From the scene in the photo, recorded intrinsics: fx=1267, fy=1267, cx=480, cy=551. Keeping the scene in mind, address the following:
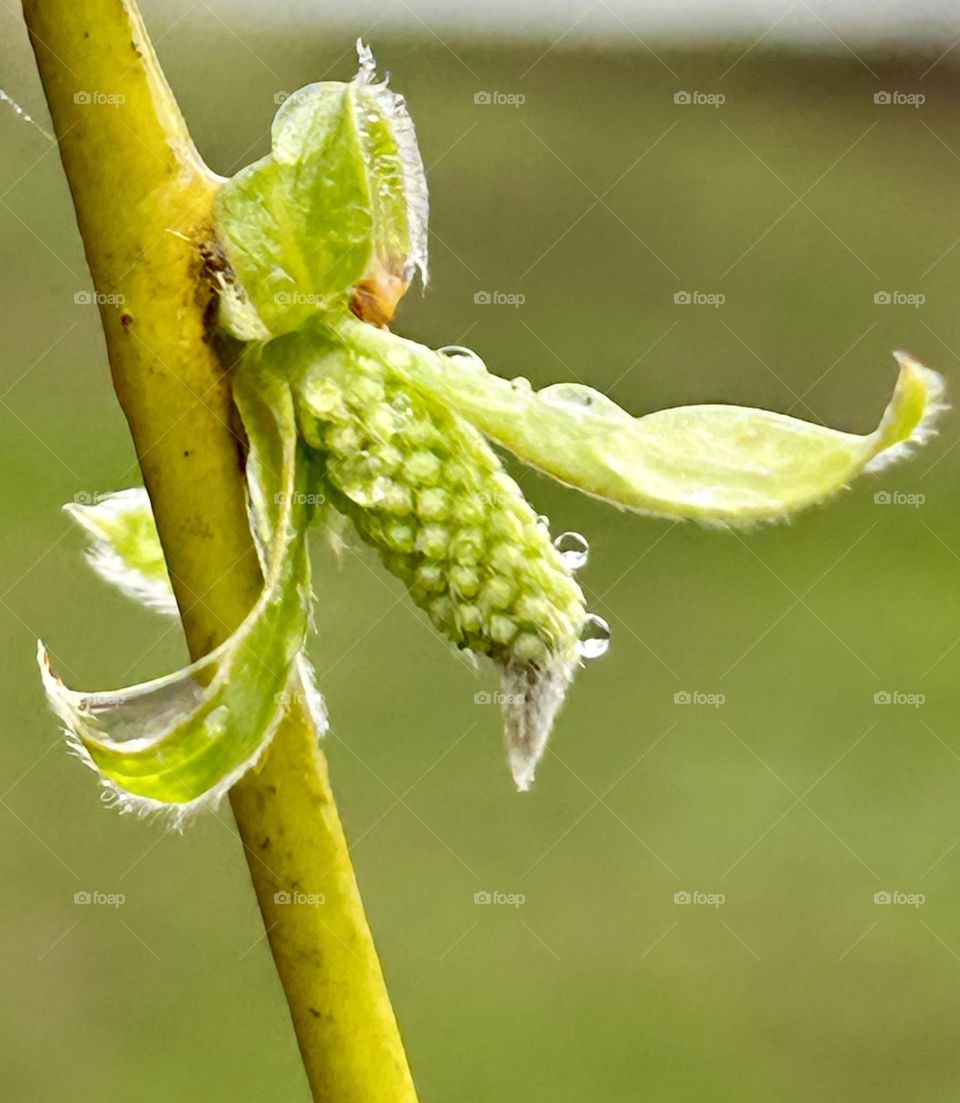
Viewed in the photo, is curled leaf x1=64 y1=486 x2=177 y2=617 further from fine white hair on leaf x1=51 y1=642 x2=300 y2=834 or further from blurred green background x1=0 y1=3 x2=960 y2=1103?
blurred green background x1=0 y1=3 x2=960 y2=1103

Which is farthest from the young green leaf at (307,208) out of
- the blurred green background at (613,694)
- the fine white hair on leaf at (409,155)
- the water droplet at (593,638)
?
the blurred green background at (613,694)

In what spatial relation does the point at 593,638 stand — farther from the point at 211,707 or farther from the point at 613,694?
the point at 613,694

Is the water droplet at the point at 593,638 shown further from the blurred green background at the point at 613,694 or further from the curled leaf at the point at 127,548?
the blurred green background at the point at 613,694

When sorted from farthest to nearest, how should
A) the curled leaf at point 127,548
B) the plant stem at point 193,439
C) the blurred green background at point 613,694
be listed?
the blurred green background at point 613,694
the curled leaf at point 127,548
the plant stem at point 193,439

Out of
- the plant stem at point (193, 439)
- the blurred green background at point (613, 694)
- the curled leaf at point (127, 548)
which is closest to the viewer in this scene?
the plant stem at point (193, 439)

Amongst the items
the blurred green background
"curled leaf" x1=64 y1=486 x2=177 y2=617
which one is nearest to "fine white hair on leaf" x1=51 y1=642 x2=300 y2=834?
"curled leaf" x1=64 y1=486 x2=177 y2=617

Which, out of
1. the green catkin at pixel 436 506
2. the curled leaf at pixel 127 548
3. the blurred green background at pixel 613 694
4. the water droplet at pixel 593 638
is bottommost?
the blurred green background at pixel 613 694
